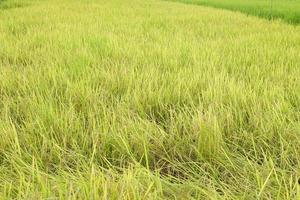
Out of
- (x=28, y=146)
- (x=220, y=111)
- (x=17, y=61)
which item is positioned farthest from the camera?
(x=17, y=61)

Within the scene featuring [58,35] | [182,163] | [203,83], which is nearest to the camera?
[182,163]

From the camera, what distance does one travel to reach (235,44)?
318 centimetres

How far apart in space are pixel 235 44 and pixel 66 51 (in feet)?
4.71

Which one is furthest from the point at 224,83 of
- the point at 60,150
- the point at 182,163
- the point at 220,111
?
the point at 60,150

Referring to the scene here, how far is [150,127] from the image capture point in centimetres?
126

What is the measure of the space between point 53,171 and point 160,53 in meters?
1.69

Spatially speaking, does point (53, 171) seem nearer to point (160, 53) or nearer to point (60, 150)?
point (60, 150)

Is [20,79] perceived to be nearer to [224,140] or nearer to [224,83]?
[224,83]

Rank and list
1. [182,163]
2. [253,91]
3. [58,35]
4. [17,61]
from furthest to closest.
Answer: [58,35], [17,61], [253,91], [182,163]

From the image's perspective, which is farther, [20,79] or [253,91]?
[20,79]

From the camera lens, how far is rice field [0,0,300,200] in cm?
90

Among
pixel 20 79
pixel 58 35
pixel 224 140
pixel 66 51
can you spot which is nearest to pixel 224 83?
pixel 224 140

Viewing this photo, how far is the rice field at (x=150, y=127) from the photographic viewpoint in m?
0.90

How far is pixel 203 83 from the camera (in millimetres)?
1812
